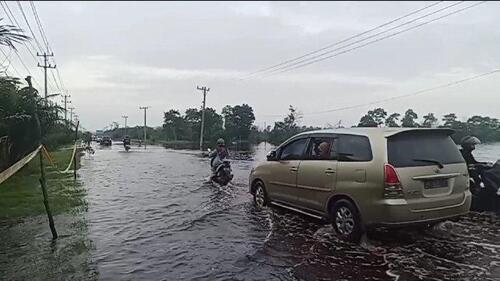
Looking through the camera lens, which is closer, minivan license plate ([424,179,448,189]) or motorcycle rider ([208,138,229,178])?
minivan license plate ([424,179,448,189])

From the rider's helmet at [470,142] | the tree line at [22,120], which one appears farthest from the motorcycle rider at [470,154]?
the tree line at [22,120]

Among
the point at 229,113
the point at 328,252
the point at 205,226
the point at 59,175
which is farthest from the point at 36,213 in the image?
the point at 229,113

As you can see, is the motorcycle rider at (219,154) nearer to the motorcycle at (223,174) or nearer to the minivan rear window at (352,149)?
the motorcycle at (223,174)

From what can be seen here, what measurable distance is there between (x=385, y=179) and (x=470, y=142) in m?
3.69

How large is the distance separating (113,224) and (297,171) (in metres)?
3.42

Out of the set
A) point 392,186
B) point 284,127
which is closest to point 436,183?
point 392,186

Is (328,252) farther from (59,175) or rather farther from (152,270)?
(59,175)

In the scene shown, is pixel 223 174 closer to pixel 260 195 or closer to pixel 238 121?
pixel 260 195

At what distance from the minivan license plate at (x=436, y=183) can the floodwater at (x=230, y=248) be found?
2.87 ft

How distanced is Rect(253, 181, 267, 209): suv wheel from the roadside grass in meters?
3.97

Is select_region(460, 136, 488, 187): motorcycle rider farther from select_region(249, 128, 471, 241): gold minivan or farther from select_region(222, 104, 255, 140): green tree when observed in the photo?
select_region(222, 104, 255, 140): green tree

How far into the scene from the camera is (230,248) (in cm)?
631

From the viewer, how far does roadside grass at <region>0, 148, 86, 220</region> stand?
9070mm

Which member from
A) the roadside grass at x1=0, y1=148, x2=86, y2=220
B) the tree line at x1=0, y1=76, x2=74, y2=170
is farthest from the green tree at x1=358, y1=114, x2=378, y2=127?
the tree line at x1=0, y1=76, x2=74, y2=170
